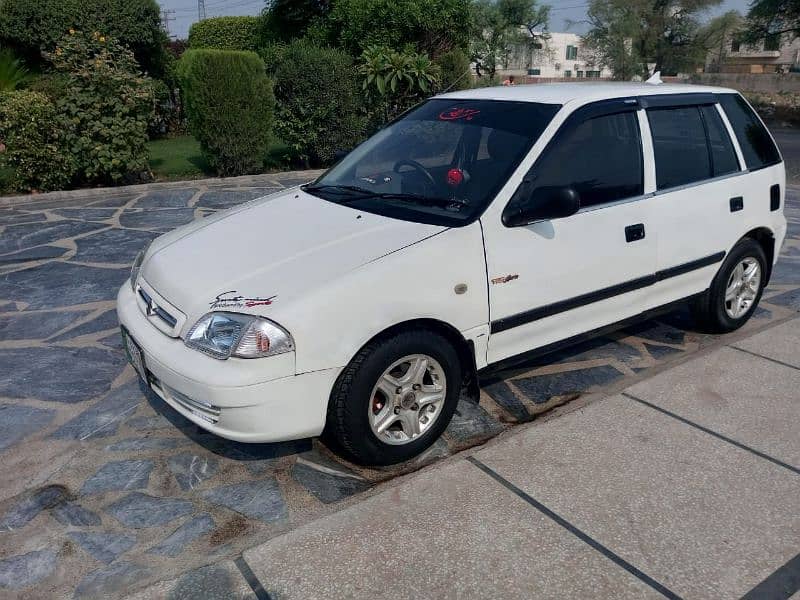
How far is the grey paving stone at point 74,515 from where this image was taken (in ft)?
10.2

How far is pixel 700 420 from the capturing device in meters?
3.91

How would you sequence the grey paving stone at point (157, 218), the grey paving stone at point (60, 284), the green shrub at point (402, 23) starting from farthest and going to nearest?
the green shrub at point (402, 23) → the grey paving stone at point (157, 218) → the grey paving stone at point (60, 284)

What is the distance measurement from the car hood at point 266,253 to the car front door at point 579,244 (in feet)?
1.66

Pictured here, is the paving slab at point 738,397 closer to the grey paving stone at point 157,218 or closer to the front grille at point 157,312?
the front grille at point 157,312

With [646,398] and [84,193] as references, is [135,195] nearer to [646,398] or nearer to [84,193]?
[84,193]

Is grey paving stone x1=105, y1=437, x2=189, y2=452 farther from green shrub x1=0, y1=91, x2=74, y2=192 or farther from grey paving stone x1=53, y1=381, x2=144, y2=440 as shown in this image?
green shrub x1=0, y1=91, x2=74, y2=192

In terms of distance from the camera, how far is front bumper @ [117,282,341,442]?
298cm

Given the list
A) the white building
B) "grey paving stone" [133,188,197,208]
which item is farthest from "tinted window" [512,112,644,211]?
the white building

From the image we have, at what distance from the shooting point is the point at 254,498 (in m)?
3.26

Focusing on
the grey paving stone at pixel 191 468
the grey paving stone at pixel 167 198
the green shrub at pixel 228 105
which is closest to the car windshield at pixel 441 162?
the grey paving stone at pixel 191 468

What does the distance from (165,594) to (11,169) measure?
999 cm

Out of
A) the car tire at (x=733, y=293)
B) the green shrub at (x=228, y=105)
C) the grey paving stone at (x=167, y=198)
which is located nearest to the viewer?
the car tire at (x=733, y=293)

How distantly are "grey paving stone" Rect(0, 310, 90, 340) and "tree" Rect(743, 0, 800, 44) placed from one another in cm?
3175

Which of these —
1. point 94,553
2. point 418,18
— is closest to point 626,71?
point 418,18
